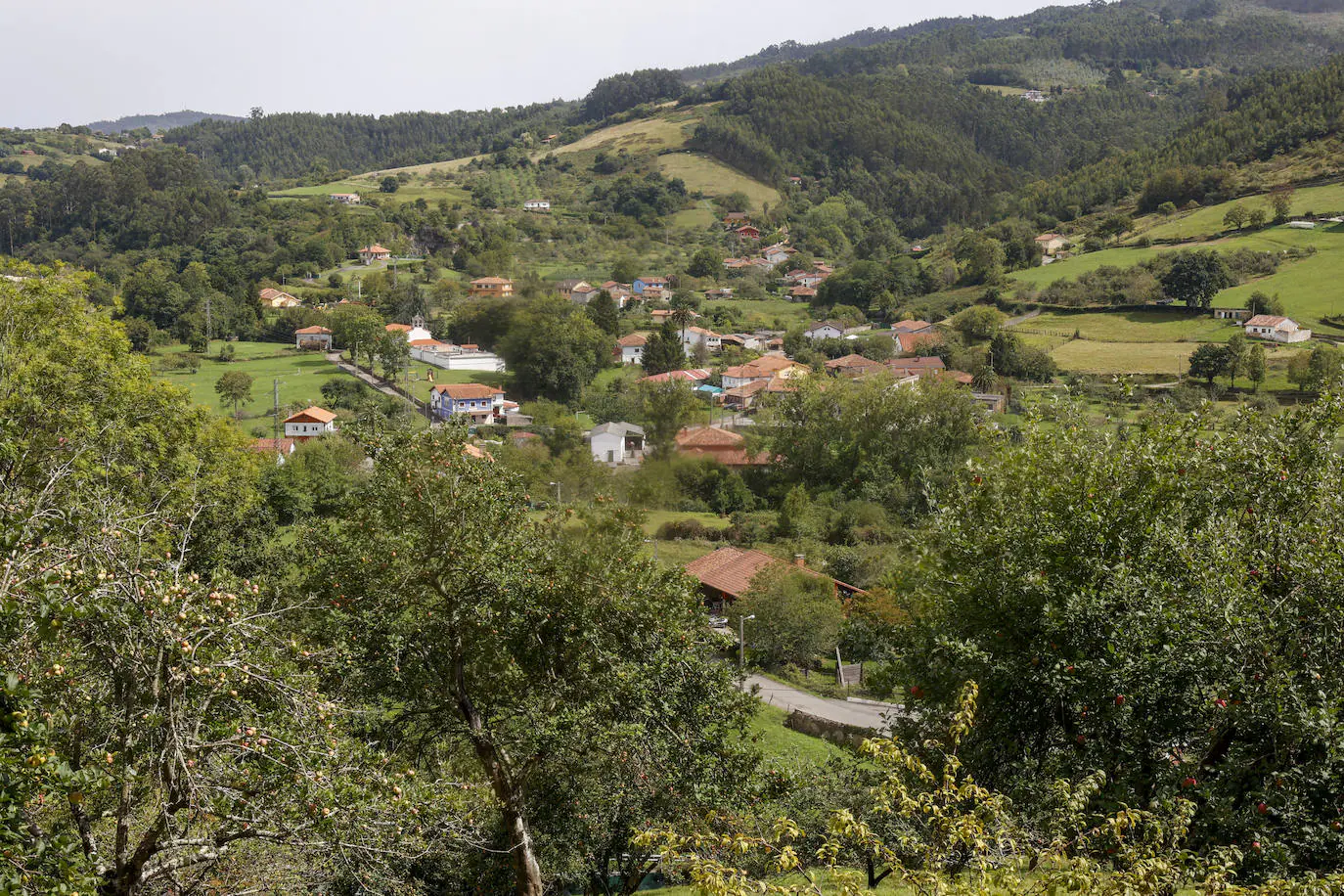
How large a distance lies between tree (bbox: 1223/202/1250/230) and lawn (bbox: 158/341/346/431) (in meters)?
48.9

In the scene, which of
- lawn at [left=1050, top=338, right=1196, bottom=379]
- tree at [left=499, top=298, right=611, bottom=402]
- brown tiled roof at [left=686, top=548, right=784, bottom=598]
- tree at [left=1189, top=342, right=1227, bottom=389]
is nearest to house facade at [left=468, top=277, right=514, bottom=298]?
tree at [left=499, top=298, right=611, bottom=402]

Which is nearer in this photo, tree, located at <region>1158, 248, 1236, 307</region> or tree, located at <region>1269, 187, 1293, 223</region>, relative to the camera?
tree, located at <region>1158, 248, 1236, 307</region>

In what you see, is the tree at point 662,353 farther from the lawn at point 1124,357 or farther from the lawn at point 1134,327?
the lawn at point 1134,327

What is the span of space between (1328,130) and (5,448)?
78.7 m

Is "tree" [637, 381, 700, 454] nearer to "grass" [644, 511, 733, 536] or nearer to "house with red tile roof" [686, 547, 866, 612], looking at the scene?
"grass" [644, 511, 733, 536]

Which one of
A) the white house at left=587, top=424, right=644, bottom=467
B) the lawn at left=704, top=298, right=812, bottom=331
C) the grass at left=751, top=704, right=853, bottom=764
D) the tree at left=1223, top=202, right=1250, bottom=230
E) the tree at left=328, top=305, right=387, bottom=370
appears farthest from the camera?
the lawn at left=704, top=298, right=812, bottom=331

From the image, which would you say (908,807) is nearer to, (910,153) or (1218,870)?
(1218,870)

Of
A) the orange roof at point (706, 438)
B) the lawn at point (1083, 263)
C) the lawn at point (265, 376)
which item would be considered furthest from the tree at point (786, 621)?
the lawn at point (1083, 263)

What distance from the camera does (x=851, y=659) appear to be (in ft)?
72.9

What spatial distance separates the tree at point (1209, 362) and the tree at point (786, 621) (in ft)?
75.3

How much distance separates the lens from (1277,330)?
4091cm

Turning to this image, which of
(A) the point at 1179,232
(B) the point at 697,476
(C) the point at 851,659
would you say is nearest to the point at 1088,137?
(A) the point at 1179,232

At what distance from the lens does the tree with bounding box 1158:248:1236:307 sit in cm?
4678

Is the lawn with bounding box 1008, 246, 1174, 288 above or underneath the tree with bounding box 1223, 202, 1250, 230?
underneath
